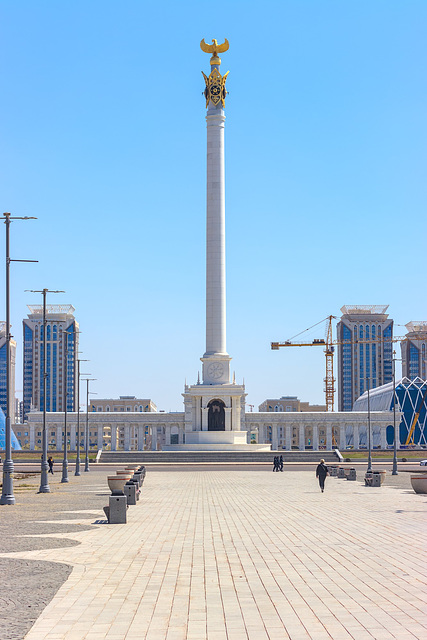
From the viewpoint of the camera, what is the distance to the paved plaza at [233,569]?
11.9 meters

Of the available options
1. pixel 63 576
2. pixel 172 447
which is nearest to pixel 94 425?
pixel 172 447

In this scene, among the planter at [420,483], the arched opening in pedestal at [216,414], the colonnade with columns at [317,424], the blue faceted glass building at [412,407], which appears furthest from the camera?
the blue faceted glass building at [412,407]

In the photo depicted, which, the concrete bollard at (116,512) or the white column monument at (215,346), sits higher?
the white column monument at (215,346)

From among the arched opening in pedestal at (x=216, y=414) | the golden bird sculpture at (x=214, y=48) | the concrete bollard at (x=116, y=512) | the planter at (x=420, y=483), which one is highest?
the golden bird sculpture at (x=214, y=48)

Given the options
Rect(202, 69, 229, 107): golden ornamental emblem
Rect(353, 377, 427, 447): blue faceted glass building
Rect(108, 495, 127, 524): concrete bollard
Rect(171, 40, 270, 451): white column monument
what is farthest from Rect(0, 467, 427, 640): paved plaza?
Rect(353, 377, 427, 447): blue faceted glass building

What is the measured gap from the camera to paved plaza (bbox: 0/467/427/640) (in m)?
11.9

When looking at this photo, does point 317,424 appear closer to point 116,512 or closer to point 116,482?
point 116,482

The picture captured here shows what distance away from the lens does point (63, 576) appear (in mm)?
15930

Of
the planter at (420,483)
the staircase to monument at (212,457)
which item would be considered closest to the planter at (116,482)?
the planter at (420,483)

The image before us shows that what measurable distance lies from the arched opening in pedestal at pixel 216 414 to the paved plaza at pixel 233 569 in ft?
205

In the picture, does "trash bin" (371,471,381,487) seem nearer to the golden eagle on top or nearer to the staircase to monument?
the staircase to monument

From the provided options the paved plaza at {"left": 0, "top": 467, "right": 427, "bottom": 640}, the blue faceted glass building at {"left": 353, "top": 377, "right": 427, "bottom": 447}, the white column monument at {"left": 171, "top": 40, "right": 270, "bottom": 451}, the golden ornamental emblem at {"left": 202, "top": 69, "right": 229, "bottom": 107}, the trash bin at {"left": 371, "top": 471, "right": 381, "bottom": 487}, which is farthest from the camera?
the blue faceted glass building at {"left": 353, "top": 377, "right": 427, "bottom": 447}

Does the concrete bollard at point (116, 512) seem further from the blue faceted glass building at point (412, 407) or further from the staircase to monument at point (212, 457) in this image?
the blue faceted glass building at point (412, 407)

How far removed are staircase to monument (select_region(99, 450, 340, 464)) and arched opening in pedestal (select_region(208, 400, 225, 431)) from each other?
810 cm
